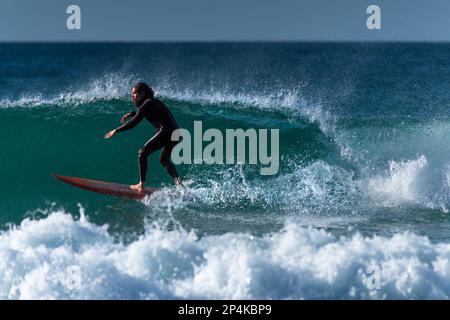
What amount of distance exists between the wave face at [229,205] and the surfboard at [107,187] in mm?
130

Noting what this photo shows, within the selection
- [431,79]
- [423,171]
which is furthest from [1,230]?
[431,79]

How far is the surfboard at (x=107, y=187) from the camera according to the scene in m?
9.02

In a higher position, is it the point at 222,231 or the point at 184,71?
the point at 184,71

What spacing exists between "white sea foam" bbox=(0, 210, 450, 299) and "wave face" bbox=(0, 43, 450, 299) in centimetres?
1

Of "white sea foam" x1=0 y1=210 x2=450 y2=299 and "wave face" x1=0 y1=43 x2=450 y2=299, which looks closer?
"white sea foam" x1=0 y1=210 x2=450 y2=299

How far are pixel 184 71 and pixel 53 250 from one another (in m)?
36.0

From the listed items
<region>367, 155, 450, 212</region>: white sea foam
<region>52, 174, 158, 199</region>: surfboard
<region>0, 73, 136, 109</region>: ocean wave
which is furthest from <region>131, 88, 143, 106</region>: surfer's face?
<region>0, 73, 136, 109</region>: ocean wave

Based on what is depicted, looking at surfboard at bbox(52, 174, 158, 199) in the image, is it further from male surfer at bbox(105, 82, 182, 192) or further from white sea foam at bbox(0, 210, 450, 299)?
white sea foam at bbox(0, 210, 450, 299)

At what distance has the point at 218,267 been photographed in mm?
6445

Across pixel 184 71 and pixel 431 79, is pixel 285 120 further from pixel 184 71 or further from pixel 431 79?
pixel 184 71

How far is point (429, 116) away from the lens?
13.3 meters

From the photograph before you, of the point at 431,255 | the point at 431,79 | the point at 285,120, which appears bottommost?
the point at 431,255

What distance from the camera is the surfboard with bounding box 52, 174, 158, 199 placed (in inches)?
355

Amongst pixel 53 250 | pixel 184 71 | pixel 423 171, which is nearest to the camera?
pixel 53 250
